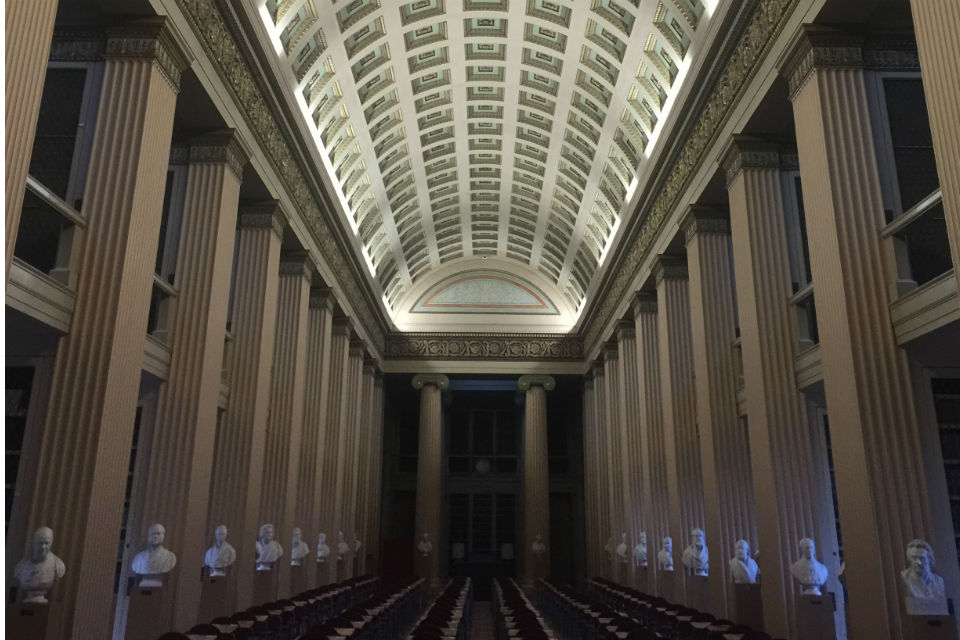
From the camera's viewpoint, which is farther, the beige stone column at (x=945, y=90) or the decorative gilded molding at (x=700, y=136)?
the decorative gilded molding at (x=700, y=136)

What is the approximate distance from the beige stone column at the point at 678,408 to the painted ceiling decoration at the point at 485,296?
1480 cm

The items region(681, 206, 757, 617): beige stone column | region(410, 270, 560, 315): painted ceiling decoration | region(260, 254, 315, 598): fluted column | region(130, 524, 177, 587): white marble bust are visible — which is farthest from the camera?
region(410, 270, 560, 315): painted ceiling decoration

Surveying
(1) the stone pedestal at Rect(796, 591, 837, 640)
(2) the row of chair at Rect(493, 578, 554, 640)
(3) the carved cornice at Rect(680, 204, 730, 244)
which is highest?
(3) the carved cornice at Rect(680, 204, 730, 244)

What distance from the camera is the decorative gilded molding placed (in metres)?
11.4

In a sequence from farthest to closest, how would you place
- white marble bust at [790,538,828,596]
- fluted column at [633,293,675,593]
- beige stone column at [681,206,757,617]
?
1. fluted column at [633,293,675,593]
2. beige stone column at [681,206,757,617]
3. white marble bust at [790,538,828,596]

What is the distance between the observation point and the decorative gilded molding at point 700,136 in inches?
449

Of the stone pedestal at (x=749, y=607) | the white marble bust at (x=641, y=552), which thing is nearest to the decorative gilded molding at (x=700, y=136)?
the white marble bust at (x=641, y=552)

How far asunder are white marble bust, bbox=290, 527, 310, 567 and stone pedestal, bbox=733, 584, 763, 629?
30.3 feet

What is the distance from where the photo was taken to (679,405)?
17031 mm

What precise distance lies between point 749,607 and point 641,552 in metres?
6.75

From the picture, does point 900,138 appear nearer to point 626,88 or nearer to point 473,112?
point 626,88

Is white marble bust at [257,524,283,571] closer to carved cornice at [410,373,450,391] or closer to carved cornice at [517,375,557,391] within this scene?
carved cornice at [410,373,450,391]

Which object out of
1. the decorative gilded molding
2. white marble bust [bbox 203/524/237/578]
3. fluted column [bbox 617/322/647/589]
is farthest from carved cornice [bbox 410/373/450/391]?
white marble bust [bbox 203/524/237/578]

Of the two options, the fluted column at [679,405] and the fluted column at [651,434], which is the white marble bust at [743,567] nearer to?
the fluted column at [679,405]
